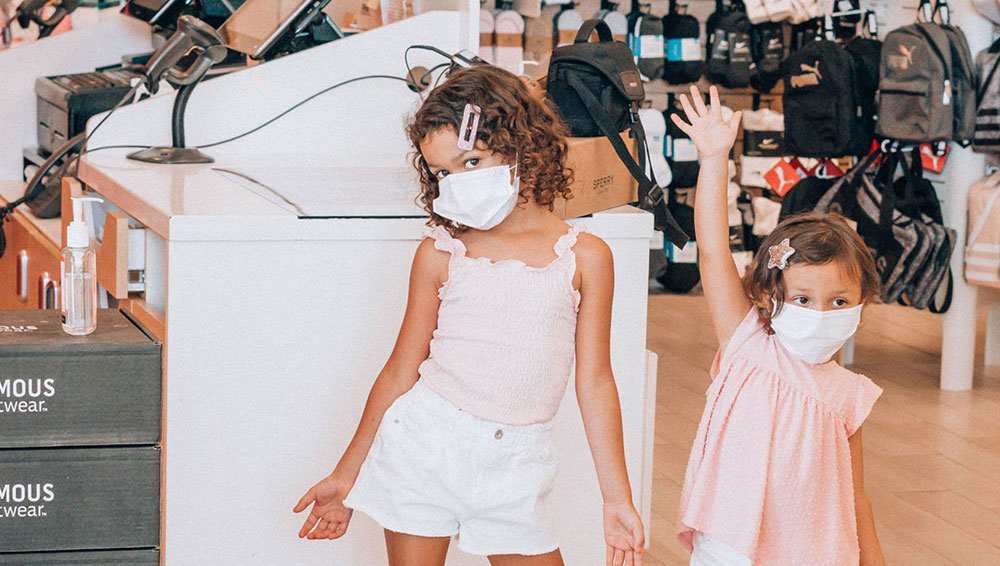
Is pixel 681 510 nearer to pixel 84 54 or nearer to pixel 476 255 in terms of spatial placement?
pixel 476 255

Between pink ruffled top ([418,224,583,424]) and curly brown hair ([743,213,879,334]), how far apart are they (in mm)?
291

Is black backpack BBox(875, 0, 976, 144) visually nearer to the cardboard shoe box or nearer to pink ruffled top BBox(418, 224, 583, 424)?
the cardboard shoe box

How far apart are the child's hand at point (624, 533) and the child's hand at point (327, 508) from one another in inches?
14.6

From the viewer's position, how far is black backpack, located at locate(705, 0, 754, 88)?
6.12 meters

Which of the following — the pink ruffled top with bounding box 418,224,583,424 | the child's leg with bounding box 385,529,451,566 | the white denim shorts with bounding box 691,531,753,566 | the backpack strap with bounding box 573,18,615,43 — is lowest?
the white denim shorts with bounding box 691,531,753,566

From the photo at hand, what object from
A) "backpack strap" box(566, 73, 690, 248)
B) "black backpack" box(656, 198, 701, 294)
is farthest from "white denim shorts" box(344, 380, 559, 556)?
"black backpack" box(656, 198, 701, 294)

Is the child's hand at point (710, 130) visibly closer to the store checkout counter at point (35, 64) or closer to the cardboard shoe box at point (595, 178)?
the cardboard shoe box at point (595, 178)

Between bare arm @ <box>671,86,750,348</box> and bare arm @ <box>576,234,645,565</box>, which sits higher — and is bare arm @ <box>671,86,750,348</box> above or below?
above

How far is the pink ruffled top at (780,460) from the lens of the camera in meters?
1.79

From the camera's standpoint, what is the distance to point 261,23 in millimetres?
3078

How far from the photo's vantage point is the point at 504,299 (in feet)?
5.52


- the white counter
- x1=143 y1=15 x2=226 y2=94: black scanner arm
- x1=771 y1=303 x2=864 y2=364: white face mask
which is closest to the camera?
x1=771 y1=303 x2=864 y2=364: white face mask

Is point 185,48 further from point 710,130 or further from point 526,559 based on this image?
point 526,559

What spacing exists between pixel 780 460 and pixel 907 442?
2.30m
